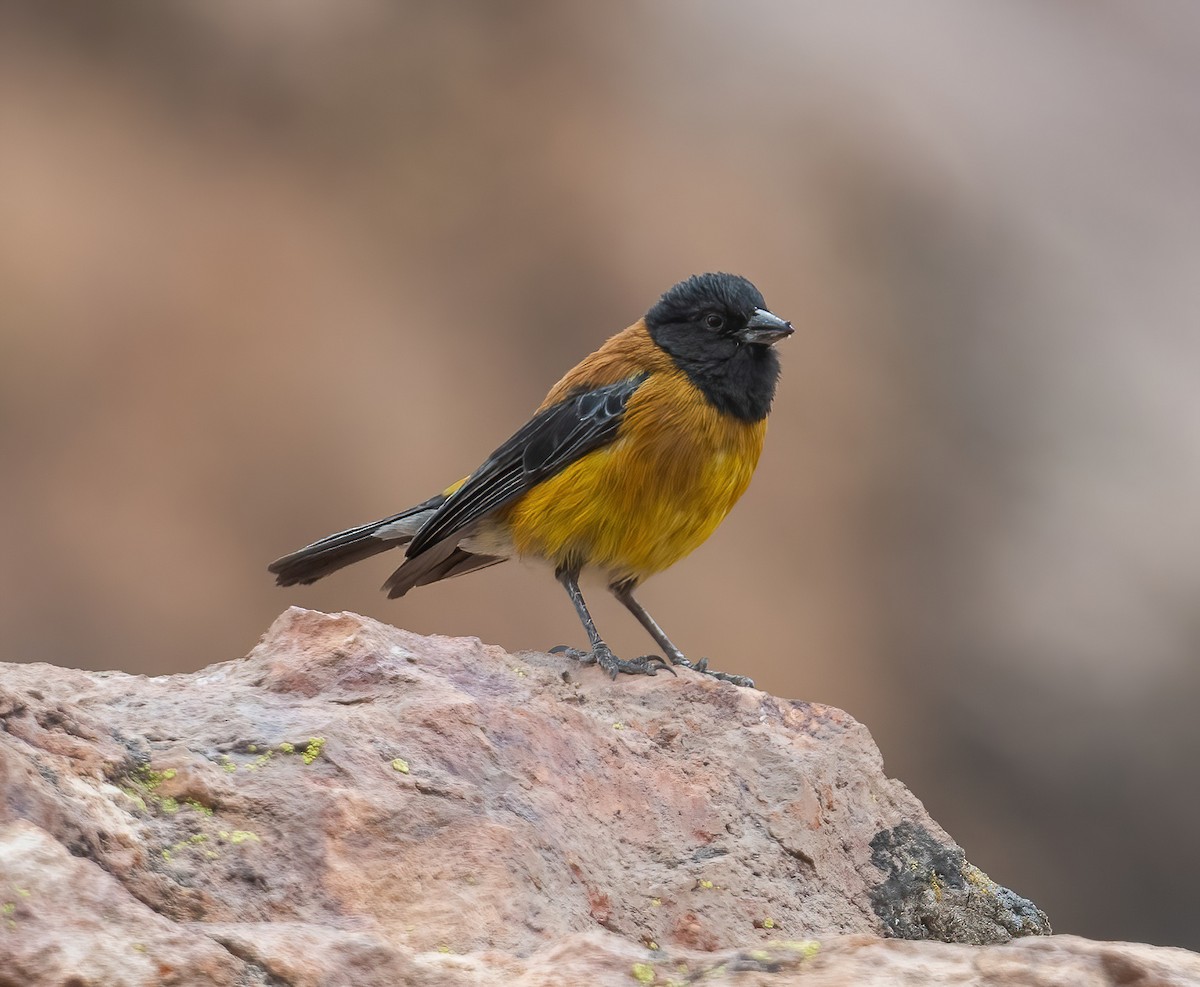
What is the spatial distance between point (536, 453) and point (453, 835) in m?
2.41

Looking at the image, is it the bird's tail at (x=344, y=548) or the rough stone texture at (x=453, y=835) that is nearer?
the rough stone texture at (x=453, y=835)

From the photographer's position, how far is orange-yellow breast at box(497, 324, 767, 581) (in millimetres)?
4617

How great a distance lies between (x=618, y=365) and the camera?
502cm

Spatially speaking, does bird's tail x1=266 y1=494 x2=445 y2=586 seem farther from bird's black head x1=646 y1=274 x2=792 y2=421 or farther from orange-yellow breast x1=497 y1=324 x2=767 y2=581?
bird's black head x1=646 y1=274 x2=792 y2=421

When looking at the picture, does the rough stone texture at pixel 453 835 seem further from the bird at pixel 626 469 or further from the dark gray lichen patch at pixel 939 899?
the bird at pixel 626 469

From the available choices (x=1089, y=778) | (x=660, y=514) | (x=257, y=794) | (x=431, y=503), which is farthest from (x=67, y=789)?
(x=1089, y=778)

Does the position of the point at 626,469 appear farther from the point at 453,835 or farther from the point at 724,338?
the point at 453,835

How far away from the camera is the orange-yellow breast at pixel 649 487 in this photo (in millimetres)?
4617

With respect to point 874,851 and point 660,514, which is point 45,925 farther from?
point 660,514

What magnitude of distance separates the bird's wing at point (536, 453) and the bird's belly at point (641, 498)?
6 cm

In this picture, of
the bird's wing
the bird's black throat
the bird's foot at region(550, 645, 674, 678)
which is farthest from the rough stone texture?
the bird's black throat

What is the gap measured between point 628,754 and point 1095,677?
23.2 feet

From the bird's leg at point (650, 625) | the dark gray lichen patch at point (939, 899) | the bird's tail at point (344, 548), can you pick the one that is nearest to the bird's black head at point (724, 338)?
the bird's leg at point (650, 625)

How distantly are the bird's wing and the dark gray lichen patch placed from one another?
1879 millimetres
